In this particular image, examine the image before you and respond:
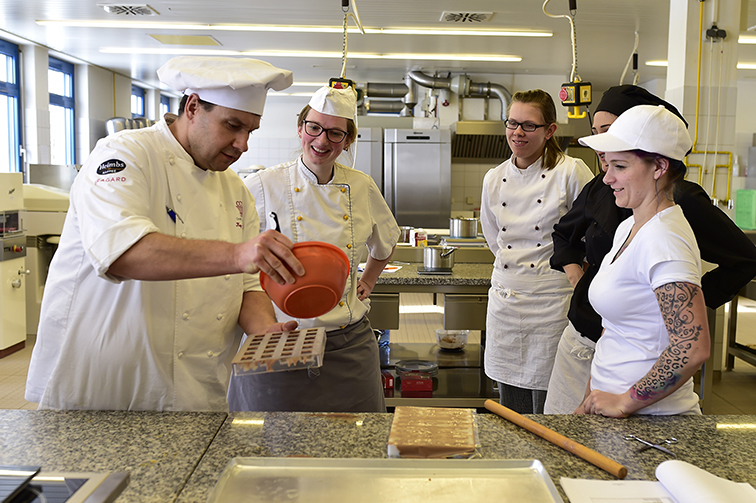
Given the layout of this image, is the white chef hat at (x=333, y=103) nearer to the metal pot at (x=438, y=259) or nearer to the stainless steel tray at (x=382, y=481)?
the stainless steel tray at (x=382, y=481)

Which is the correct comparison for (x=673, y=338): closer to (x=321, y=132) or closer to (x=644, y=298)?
(x=644, y=298)

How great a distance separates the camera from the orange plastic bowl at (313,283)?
1157mm

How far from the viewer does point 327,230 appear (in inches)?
85.0

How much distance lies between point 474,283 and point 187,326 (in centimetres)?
219

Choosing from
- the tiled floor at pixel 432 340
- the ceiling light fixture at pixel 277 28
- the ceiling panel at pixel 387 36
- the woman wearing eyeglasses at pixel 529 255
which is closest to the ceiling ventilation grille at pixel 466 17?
the ceiling panel at pixel 387 36

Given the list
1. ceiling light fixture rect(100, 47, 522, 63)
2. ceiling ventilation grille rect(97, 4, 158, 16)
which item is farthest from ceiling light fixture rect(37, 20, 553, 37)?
ceiling light fixture rect(100, 47, 522, 63)

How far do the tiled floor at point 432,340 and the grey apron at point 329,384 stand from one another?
2.32m

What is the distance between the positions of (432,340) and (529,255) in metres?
3.11

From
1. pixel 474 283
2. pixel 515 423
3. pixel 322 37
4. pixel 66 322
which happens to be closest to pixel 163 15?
pixel 322 37

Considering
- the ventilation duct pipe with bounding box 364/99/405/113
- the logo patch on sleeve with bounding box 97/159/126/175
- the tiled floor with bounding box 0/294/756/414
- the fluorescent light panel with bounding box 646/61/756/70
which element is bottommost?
the tiled floor with bounding box 0/294/756/414

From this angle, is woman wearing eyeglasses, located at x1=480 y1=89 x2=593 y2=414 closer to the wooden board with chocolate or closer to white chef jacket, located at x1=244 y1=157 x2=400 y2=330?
white chef jacket, located at x1=244 y1=157 x2=400 y2=330

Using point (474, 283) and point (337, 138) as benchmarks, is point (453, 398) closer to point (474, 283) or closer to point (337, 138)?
point (474, 283)

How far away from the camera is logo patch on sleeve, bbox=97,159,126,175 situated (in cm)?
129

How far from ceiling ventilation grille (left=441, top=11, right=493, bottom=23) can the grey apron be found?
441cm
